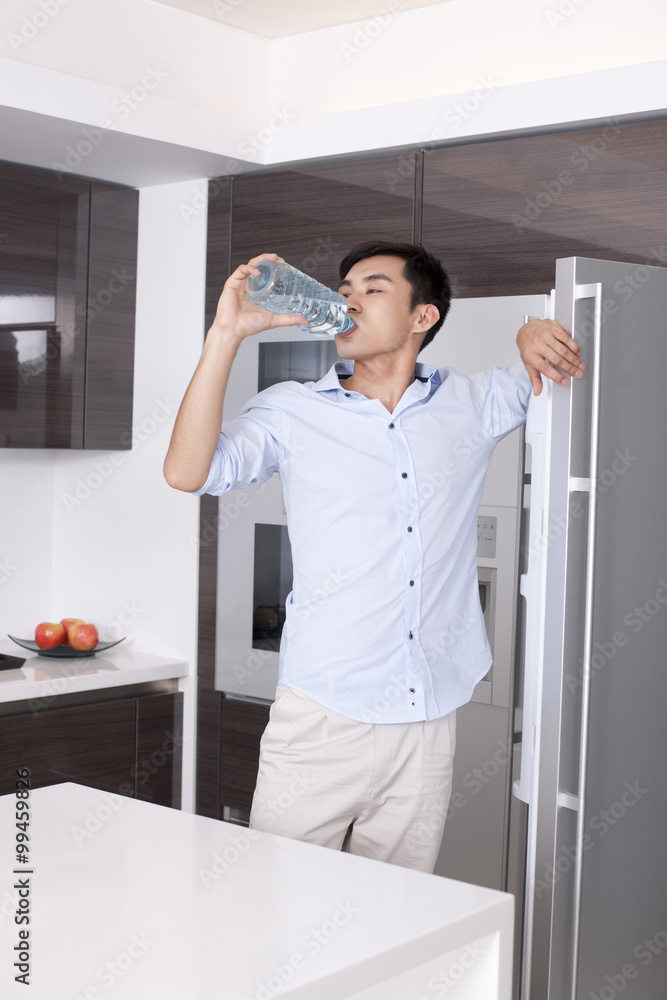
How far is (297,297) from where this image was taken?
6.54 feet

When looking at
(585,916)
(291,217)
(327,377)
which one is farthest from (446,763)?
(291,217)

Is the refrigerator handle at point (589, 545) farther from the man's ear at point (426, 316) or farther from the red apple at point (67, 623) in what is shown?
the red apple at point (67, 623)

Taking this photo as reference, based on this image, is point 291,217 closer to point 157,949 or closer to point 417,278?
point 417,278

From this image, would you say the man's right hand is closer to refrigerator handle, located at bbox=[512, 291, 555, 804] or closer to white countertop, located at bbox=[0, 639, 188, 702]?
refrigerator handle, located at bbox=[512, 291, 555, 804]

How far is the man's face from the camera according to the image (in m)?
2.11

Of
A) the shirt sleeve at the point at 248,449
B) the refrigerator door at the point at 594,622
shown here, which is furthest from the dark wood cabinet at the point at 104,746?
the refrigerator door at the point at 594,622

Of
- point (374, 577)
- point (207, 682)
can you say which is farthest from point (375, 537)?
point (207, 682)

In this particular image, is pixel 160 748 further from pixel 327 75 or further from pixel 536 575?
pixel 327 75

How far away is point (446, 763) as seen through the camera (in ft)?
6.63

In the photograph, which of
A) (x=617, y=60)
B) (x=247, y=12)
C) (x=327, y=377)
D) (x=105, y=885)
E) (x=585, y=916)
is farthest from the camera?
(x=247, y=12)

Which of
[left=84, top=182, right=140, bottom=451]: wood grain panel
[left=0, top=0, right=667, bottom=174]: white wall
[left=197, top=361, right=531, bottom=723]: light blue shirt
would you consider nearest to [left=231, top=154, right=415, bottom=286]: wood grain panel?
Result: [left=0, top=0, right=667, bottom=174]: white wall

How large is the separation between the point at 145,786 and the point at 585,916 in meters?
1.50

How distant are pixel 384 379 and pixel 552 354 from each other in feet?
1.24

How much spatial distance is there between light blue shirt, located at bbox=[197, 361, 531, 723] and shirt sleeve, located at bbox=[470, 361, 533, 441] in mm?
36
